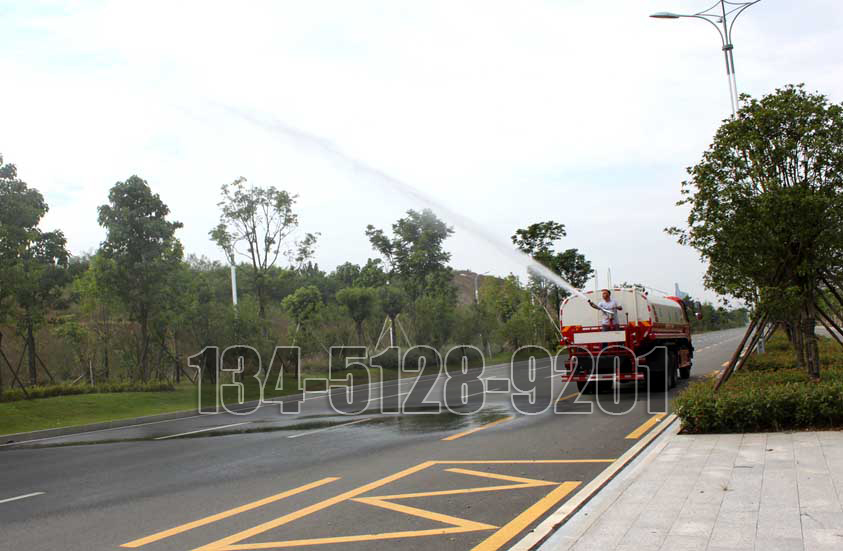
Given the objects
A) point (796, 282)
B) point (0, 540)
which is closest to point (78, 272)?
point (0, 540)

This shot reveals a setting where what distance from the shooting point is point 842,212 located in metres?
12.5

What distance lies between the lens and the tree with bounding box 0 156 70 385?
2109 cm

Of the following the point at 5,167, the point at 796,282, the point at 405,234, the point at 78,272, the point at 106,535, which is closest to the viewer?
the point at 106,535

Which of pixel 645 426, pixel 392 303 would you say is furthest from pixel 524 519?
pixel 392 303

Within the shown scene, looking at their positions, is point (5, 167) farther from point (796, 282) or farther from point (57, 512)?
point (796, 282)

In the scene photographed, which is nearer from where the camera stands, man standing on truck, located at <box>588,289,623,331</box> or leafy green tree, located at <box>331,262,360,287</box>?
man standing on truck, located at <box>588,289,623,331</box>

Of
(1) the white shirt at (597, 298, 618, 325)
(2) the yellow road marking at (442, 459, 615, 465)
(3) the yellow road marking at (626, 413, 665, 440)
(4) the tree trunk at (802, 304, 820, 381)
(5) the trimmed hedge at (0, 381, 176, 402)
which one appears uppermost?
(1) the white shirt at (597, 298, 618, 325)

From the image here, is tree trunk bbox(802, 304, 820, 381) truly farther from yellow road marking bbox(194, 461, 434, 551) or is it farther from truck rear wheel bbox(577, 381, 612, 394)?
yellow road marking bbox(194, 461, 434, 551)

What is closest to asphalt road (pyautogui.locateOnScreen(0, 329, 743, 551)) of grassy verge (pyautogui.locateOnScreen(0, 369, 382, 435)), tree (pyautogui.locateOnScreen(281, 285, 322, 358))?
grassy verge (pyautogui.locateOnScreen(0, 369, 382, 435))

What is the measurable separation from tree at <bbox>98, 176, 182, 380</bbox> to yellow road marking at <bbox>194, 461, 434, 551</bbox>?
21.9 meters

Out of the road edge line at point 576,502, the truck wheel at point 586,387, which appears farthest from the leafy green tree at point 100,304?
the road edge line at point 576,502

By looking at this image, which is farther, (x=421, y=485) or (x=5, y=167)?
(x=5, y=167)

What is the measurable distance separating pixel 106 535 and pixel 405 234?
4866cm

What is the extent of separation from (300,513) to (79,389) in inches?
828
